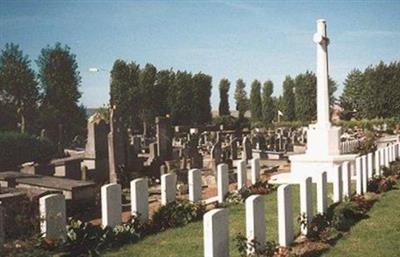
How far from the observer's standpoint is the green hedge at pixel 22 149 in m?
28.7

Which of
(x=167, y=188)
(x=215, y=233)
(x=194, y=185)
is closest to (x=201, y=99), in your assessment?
(x=194, y=185)

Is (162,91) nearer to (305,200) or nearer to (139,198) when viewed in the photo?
(139,198)

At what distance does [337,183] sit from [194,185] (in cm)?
361

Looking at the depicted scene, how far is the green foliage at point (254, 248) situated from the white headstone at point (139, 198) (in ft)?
9.88

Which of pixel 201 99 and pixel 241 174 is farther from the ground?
pixel 201 99

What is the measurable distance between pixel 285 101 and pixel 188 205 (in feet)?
240

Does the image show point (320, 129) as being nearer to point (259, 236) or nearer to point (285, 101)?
point (259, 236)

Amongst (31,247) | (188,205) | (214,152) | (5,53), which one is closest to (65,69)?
(5,53)

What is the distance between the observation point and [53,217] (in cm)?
793

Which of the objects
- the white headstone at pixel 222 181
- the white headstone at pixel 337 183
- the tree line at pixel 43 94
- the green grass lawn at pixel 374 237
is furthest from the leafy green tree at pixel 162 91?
the green grass lawn at pixel 374 237

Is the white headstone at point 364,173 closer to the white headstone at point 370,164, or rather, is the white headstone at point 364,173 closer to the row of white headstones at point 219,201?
the row of white headstones at point 219,201

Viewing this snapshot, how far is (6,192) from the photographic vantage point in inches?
460

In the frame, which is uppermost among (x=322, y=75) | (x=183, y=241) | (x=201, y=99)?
(x=201, y=99)

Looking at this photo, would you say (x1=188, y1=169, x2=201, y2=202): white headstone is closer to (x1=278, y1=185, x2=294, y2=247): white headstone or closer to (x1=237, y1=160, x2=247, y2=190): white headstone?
A: (x1=237, y1=160, x2=247, y2=190): white headstone
